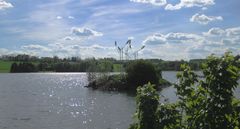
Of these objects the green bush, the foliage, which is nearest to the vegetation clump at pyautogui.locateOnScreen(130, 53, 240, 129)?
the foliage

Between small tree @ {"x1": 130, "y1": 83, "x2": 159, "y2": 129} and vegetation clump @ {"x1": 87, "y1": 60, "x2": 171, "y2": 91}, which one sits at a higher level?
small tree @ {"x1": 130, "y1": 83, "x2": 159, "y2": 129}

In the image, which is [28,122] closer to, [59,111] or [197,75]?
[59,111]

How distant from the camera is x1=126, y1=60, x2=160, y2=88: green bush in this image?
10312 centimetres

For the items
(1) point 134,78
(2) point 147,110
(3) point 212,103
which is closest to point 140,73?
(1) point 134,78

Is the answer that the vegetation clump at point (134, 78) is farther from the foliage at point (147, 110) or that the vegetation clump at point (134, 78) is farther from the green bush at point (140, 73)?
the foliage at point (147, 110)

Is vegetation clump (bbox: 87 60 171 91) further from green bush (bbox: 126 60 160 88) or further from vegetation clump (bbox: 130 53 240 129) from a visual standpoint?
vegetation clump (bbox: 130 53 240 129)

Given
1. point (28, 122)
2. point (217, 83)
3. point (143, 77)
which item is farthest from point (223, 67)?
point (143, 77)

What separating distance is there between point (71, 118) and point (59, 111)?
25.0 feet

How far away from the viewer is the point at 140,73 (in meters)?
103

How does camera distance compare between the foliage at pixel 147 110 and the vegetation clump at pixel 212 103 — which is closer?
the vegetation clump at pixel 212 103

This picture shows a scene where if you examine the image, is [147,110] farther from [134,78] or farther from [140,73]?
[134,78]

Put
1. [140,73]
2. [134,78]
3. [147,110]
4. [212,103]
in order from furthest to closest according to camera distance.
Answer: [134,78], [140,73], [147,110], [212,103]

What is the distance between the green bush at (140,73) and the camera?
338 ft

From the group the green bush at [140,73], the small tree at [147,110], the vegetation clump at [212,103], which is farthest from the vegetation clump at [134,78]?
the vegetation clump at [212,103]
